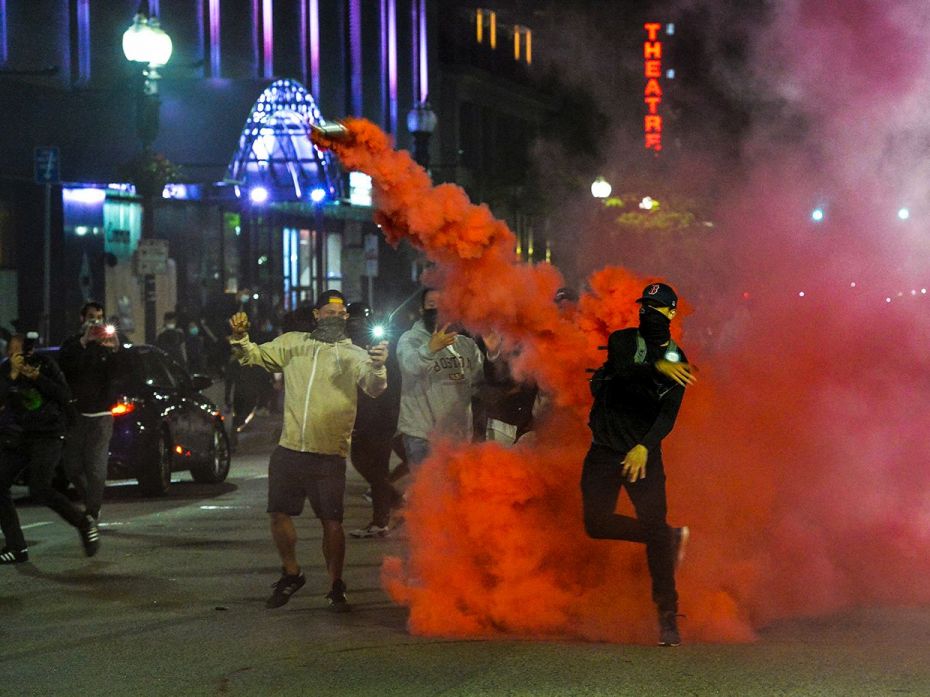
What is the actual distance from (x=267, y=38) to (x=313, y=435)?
2909 centimetres

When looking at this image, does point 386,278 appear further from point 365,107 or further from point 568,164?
point 568,164

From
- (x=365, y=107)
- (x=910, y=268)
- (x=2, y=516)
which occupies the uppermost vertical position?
(x=365, y=107)

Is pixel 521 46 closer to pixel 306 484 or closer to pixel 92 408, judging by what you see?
pixel 92 408

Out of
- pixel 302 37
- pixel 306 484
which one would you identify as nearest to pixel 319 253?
pixel 302 37

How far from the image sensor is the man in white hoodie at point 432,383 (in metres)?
10.7

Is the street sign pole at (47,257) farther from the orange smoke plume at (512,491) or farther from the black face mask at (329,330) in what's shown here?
the orange smoke plume at (512,491)

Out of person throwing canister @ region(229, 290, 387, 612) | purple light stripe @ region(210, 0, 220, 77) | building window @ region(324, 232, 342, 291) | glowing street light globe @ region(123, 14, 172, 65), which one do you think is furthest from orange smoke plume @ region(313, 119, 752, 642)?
building window @ region(324, 232, 342, 291)

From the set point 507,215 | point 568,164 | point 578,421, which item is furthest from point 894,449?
point 507,215

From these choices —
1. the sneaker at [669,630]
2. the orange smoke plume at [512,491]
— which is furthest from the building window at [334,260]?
the sneaker at [669,630]

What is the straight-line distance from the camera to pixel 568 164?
31.1m

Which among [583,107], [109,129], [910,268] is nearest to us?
[910,268]

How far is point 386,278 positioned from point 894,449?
34637 millimetres

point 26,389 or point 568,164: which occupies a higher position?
point 568,164

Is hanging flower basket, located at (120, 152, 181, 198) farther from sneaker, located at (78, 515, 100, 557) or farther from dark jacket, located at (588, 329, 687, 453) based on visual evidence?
dark jacket, located at (588, 329, 687, 453)
